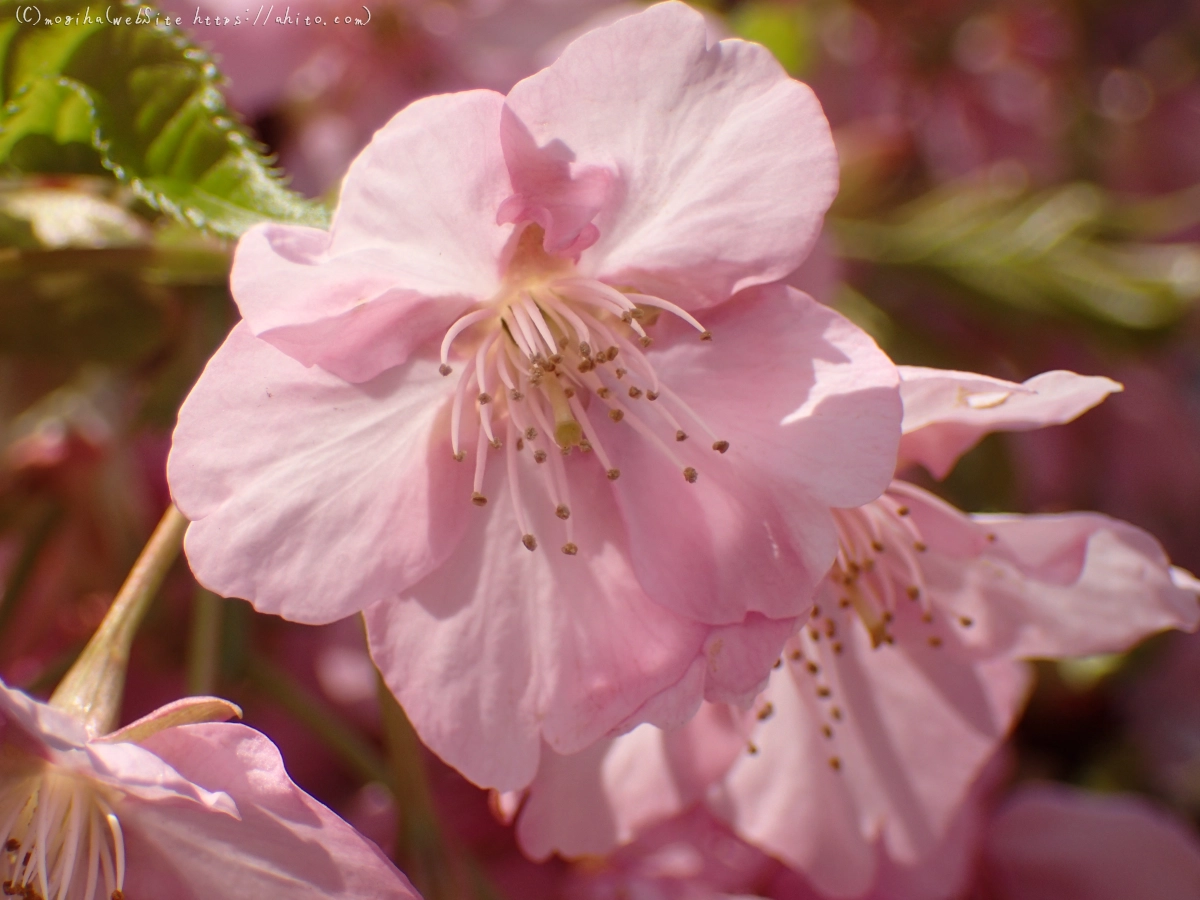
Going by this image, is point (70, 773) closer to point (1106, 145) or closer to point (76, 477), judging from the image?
point (76, 477)

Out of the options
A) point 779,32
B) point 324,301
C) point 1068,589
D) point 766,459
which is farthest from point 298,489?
point 779,32

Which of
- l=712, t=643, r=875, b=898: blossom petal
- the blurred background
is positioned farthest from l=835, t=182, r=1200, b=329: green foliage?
l=712, t=643, r=875, b=898: blossom petal

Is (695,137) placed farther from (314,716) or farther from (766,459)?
(314,716)

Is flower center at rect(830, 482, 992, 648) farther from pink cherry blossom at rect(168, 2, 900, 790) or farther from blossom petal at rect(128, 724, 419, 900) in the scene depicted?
blossom petal at rect(128, 724, 419, 900)

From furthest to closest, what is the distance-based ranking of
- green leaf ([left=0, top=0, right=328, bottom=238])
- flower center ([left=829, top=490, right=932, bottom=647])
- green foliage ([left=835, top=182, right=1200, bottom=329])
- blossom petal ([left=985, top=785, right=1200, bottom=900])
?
green foliage ([left=835, top=182, right=1200, bottom=329]) < blossom petal ([left=985, top=785, right=1200, bottom=900]) < flower center ([left=829, top=490, right=932, bottom=647]) < green leaf ([left=0, top=0, right=328, bottom=238])

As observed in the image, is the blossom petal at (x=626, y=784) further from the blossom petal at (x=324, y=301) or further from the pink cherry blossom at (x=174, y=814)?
the blossom petal at (x=324, y=301)

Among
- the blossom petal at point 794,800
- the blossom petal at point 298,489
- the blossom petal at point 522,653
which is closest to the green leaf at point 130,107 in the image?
the blossom petal at point 298,489
